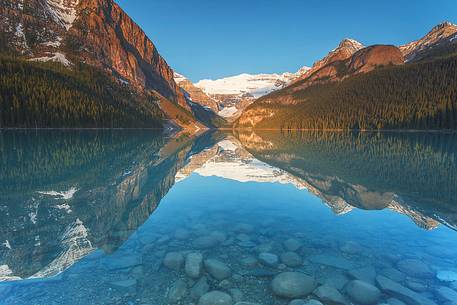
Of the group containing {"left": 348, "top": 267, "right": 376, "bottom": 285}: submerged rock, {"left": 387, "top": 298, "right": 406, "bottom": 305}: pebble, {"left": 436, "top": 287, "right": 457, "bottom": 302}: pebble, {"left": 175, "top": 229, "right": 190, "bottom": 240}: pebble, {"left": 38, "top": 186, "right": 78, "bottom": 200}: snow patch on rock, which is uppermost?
{"left": 436, "top": 287, "right": 457, "bottom": 302}: pebble

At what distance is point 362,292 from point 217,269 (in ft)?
13.4

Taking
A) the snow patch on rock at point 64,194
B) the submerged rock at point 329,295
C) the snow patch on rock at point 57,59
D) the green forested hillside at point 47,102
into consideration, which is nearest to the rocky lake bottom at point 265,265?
the submerged rock at point 329,295

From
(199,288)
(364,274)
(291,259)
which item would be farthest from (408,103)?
(199,288)

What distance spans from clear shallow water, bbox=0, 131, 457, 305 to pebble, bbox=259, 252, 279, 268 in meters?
0.07

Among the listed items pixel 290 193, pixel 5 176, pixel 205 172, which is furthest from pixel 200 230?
pixel 5 176

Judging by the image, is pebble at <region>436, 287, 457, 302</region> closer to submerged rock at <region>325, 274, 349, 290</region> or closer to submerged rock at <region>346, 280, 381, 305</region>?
submerged rock at <region>346, 280, 381, 305</region>

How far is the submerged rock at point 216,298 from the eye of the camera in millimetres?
6855

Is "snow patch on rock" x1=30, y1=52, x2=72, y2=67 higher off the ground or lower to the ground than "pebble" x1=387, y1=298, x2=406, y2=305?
higher

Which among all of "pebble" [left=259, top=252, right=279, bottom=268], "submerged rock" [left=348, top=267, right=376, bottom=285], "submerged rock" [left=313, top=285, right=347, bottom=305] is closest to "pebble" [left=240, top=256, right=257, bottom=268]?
"pebble" [left=259, top=252, right=279, bottom=268]

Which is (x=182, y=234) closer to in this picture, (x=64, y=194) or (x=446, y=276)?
(x=446, y=276)

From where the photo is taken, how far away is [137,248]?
33.6ft

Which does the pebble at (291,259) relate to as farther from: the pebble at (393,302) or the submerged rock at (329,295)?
the pebble at (393,302)

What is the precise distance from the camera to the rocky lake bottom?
7.20m

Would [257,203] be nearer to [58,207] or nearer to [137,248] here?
[137,248]
